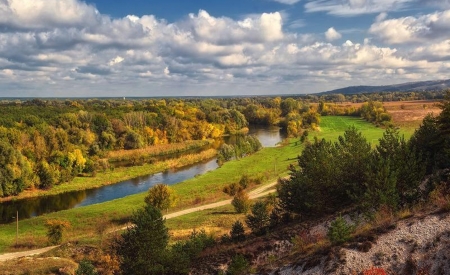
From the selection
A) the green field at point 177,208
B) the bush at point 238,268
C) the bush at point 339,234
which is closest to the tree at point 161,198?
the green field at point 177,208

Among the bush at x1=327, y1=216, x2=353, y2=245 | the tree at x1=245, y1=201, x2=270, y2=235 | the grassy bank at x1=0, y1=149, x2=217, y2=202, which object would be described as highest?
the bush at x1=327, y1=216, x2=353, y2=245

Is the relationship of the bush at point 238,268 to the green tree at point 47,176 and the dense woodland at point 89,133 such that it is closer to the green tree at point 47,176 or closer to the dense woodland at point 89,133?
the dense woodland at point 89,133

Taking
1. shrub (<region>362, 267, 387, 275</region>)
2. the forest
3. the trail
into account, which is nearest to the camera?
shrub (<region>362, 267, 387, 275</region>)

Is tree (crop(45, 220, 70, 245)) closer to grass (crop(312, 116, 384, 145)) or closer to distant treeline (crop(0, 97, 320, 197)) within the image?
distant treeline (crop(0, 97, 320, 197))

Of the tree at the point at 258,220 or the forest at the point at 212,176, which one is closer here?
the forest at the point at 212,176

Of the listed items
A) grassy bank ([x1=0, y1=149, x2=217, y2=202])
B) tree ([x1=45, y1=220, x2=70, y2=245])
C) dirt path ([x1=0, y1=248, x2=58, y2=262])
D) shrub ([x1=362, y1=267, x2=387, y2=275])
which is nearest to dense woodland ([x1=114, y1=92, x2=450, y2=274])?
shrub ([x1=362, y1=267, x2=387, y2=275])

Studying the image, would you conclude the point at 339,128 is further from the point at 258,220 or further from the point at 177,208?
the point at 258,220

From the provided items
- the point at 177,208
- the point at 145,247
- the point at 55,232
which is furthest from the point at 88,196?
the point at 145,247
